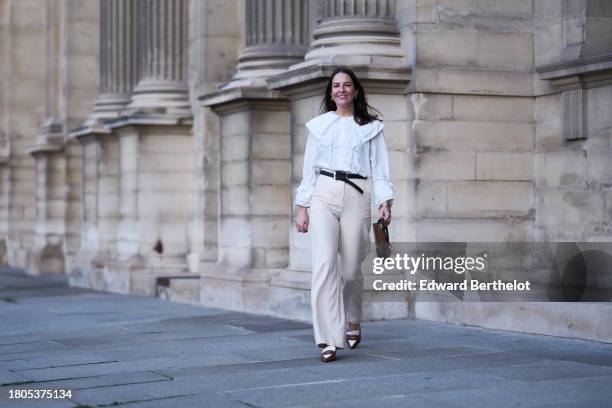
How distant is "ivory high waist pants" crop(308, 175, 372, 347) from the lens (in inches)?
376

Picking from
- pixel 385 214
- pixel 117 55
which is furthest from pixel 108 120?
pixel 385 214

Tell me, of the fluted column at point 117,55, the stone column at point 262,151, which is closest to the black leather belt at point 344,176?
the stone column at point 262,151

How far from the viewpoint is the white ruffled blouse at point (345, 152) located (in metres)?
9.72

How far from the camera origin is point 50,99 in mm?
27750

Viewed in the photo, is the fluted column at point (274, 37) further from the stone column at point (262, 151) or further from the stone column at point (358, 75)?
the stone column at point (358, 75)

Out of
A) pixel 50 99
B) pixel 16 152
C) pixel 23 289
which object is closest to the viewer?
pixel 23 289

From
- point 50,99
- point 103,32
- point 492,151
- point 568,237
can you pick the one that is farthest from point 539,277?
point 50,99

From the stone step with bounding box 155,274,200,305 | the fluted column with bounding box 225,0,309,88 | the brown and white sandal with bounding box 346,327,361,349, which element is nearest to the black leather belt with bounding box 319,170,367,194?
the brown and white sandal with bounding box 346,327,361,349

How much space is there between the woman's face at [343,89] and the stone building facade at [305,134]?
2.63 meters

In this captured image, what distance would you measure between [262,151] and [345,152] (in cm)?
540

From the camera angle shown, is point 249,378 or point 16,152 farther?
point 16,152

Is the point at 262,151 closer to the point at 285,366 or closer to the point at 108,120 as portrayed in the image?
the point at 285,366

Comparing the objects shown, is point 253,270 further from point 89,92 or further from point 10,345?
point 89,92

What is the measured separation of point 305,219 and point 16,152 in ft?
73.4
